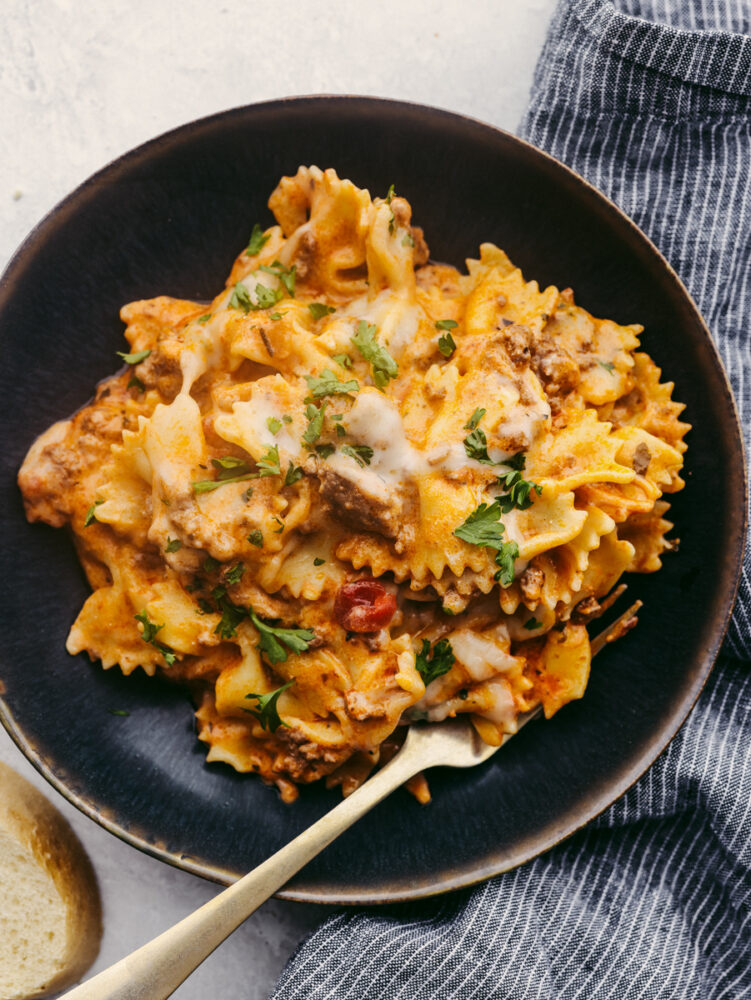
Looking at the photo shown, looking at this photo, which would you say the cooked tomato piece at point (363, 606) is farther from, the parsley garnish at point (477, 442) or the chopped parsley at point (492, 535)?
the parsley garnish at point (477, 442)

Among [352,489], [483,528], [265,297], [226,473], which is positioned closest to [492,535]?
[483,528]

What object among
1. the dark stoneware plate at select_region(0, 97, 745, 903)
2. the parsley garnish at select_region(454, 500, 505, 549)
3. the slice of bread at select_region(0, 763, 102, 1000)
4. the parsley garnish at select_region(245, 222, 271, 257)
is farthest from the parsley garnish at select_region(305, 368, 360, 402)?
the slice of bread at select_region(0, 763, 102, 1000)

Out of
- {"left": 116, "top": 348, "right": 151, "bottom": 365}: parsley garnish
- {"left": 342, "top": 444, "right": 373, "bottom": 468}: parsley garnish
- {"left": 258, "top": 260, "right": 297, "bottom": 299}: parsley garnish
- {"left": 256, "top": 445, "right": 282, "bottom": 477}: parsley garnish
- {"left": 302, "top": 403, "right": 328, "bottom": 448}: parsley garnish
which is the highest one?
{"left": 258, "top": 260, "right": 297, "bottom": 299}: parsley garnish

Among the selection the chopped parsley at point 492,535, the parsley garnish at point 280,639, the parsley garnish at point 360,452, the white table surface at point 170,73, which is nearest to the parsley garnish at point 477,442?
the chopped parsley at point 492,535

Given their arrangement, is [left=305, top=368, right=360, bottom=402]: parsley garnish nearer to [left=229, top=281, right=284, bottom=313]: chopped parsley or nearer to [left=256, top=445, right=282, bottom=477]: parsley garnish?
[left=256, top=445, right=282, bottom=477]: parsley garnish

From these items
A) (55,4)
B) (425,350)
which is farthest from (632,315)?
(55,4)
